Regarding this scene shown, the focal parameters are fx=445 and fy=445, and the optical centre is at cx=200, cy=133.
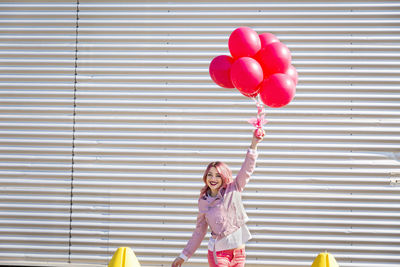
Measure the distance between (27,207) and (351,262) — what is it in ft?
11.4

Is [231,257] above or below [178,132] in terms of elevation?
below

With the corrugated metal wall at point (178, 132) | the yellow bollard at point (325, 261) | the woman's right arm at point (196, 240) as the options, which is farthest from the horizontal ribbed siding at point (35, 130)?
the yellow bollard at point (325, 261)

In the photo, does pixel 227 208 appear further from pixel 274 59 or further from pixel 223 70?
pixel 274 59

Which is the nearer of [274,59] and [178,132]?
[274,59]

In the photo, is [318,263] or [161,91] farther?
[161,91]

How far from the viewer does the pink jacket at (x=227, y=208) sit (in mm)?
3500

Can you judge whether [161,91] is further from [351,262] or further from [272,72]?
[351,262]

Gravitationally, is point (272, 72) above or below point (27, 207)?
above

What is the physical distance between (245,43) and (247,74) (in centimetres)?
28

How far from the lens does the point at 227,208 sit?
354 cm

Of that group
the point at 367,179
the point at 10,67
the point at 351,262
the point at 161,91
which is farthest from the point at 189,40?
the point at 351,262

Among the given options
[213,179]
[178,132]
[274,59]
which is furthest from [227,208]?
[178,132]

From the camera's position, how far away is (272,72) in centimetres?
339

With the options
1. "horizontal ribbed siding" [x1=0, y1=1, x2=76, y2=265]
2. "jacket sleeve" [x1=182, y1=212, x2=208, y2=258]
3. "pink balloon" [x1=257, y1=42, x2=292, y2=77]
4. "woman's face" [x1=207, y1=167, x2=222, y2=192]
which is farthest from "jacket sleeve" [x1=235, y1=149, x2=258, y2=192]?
"horizontal ribbed siding" [x1=0, y1=1, x2=76, y2=265]
